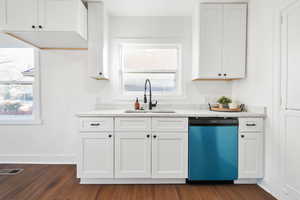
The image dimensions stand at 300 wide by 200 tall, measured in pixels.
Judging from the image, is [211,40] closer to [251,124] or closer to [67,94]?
[251,124]

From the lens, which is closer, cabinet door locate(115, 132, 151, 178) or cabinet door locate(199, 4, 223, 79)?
cabinet door locate(115, 132, 151, 178)

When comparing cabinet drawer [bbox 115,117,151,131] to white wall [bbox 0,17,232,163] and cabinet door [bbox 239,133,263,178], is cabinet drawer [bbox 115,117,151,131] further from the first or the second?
cabinet door [bbox 239,133,263,178]

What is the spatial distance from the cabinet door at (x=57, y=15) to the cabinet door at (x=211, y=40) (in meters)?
1.70

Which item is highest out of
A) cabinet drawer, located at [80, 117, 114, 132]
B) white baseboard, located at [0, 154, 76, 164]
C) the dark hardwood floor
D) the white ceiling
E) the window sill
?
the white ceiling

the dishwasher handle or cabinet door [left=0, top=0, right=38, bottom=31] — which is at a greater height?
cabinet door [left=0, top=0, right=38, bottom=31]

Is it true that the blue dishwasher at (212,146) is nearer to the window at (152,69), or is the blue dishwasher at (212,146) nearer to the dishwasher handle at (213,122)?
the dishwasher handle at (213,122)

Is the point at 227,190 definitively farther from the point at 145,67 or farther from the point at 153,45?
the point at 153,45

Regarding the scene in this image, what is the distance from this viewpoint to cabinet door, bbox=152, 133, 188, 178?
2.26 metres

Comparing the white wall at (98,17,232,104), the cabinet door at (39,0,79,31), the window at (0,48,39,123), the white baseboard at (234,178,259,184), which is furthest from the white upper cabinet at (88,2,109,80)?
the white baseboard at (234,178,259,184)

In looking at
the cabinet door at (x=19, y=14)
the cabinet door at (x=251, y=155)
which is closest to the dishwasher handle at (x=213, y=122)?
the cabinet door at (x=251, y=155)

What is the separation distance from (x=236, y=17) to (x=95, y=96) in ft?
7.98

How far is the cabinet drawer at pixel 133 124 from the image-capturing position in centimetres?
225

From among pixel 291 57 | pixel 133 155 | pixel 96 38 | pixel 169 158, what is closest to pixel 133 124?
pixel 133 155

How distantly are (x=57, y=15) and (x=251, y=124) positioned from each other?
277 cm
